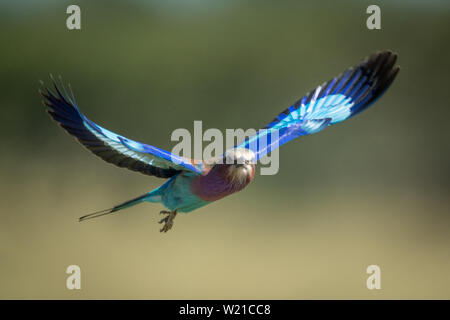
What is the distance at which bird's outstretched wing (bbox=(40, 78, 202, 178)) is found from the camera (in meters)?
2.42

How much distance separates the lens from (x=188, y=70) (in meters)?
6.81

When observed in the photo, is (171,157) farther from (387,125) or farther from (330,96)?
(387,125)

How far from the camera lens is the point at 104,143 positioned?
2480 millimetres

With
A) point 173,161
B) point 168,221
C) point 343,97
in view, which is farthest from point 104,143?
point 343,97

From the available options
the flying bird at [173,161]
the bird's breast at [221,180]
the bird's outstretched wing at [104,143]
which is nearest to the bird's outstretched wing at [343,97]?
the flying bird at [173,161]

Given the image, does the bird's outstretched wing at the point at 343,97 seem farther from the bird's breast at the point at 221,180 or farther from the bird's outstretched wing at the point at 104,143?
the bird's outstretched wing at the point at 104,143

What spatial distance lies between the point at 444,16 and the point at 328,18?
4.56 feet

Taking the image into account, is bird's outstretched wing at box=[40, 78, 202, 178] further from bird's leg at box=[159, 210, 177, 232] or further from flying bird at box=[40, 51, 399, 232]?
bird's leg at box=[159, 210, 177, 232]

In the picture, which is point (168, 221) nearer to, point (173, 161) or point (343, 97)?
point (173, 161)

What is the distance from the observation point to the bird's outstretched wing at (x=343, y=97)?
298cm

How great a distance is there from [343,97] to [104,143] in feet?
4.50

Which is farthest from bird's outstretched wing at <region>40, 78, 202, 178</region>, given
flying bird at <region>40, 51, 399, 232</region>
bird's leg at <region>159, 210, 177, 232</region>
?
bird's leg at <region>159, 210, 177, 232</region>

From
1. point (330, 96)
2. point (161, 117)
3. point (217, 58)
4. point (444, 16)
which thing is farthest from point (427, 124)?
point (330, 96)

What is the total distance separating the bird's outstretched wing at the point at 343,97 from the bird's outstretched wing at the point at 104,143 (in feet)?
1.91
